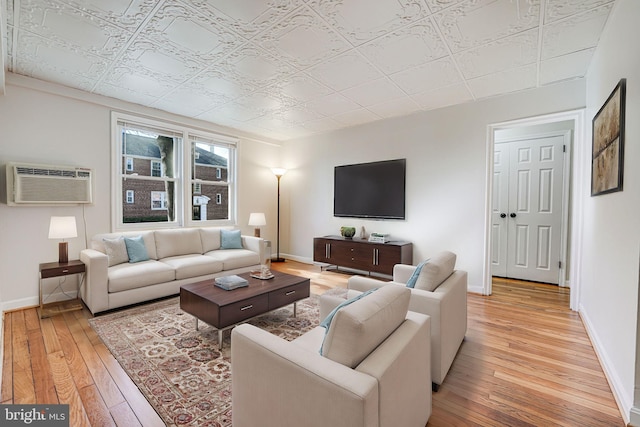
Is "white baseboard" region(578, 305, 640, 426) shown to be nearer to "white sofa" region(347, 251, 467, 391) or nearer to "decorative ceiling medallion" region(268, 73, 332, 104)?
"white sofa" region(347, 251, 467, 391)

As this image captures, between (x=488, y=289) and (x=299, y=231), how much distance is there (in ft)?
11.5

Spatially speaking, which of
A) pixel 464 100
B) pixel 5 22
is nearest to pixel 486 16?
pixel 464 100

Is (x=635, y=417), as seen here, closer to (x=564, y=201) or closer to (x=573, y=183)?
(x=573, y=183)

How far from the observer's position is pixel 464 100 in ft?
12.4

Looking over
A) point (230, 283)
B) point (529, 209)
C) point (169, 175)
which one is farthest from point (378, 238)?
point (169, 175)

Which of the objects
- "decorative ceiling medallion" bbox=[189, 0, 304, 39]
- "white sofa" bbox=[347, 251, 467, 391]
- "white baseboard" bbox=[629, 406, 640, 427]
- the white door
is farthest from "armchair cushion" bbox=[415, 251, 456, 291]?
the white door

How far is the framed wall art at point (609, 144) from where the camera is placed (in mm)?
1840

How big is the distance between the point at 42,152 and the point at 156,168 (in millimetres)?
1300

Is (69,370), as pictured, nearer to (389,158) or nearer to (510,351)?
(510,351)

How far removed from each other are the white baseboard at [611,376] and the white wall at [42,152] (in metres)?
5.13

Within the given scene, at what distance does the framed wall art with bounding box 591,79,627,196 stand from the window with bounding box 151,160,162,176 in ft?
16.9

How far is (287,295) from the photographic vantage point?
283 cm

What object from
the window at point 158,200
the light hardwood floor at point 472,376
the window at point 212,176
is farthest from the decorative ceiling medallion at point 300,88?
the light hardwood floor at point 472,376

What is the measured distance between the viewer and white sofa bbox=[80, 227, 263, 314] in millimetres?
2977
